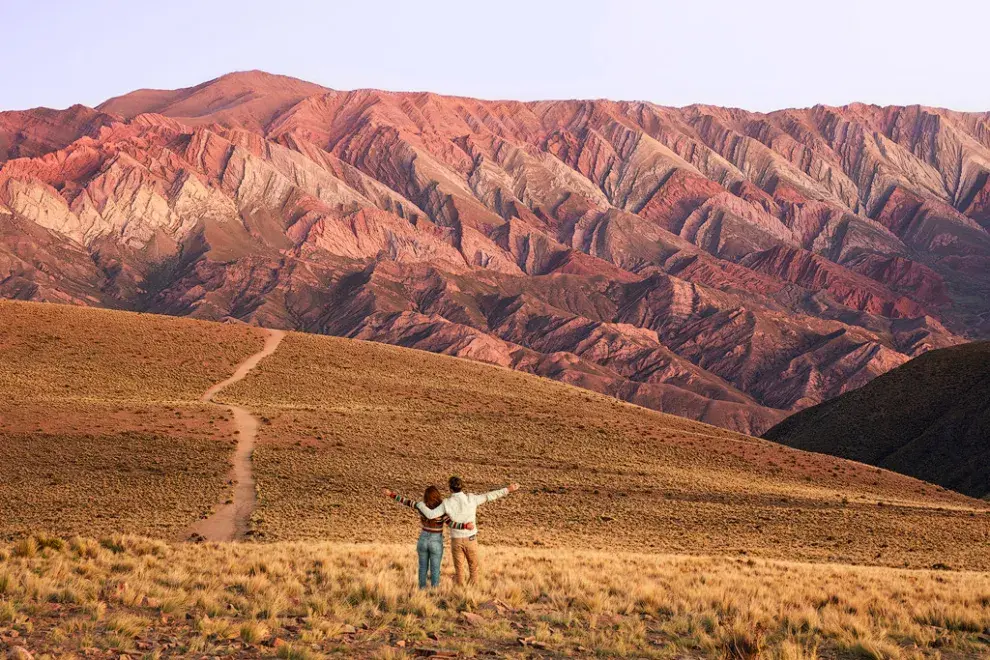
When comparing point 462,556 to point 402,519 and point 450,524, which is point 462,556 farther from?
point 402,519

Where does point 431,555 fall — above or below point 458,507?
below

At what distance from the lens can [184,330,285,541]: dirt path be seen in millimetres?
36094

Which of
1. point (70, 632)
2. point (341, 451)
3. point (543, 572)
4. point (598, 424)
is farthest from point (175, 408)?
point (70, 632)

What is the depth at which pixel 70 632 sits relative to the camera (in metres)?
14.9

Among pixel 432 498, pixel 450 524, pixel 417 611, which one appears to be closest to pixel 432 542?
pixel 450 524

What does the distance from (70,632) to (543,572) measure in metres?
10.2

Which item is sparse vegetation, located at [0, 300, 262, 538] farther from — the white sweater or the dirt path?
the white sweater

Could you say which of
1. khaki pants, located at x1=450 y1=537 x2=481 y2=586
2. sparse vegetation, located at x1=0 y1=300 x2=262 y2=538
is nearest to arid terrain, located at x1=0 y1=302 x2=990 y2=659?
sparse vegetation, located at x1=0 y1=300 x2=262 y2=538

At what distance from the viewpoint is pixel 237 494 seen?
144ft

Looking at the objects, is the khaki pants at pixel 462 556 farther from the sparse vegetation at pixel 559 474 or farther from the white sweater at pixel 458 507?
the sparse vegetation at pixel 559 474

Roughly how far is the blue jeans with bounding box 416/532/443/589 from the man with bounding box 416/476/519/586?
0.33 meters

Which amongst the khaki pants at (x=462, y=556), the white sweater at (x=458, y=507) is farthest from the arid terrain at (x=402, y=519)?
the white sweater at (x=458, y=507)

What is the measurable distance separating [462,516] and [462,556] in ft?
3.28

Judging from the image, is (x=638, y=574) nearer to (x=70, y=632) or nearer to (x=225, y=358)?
(x=70, y=632)
